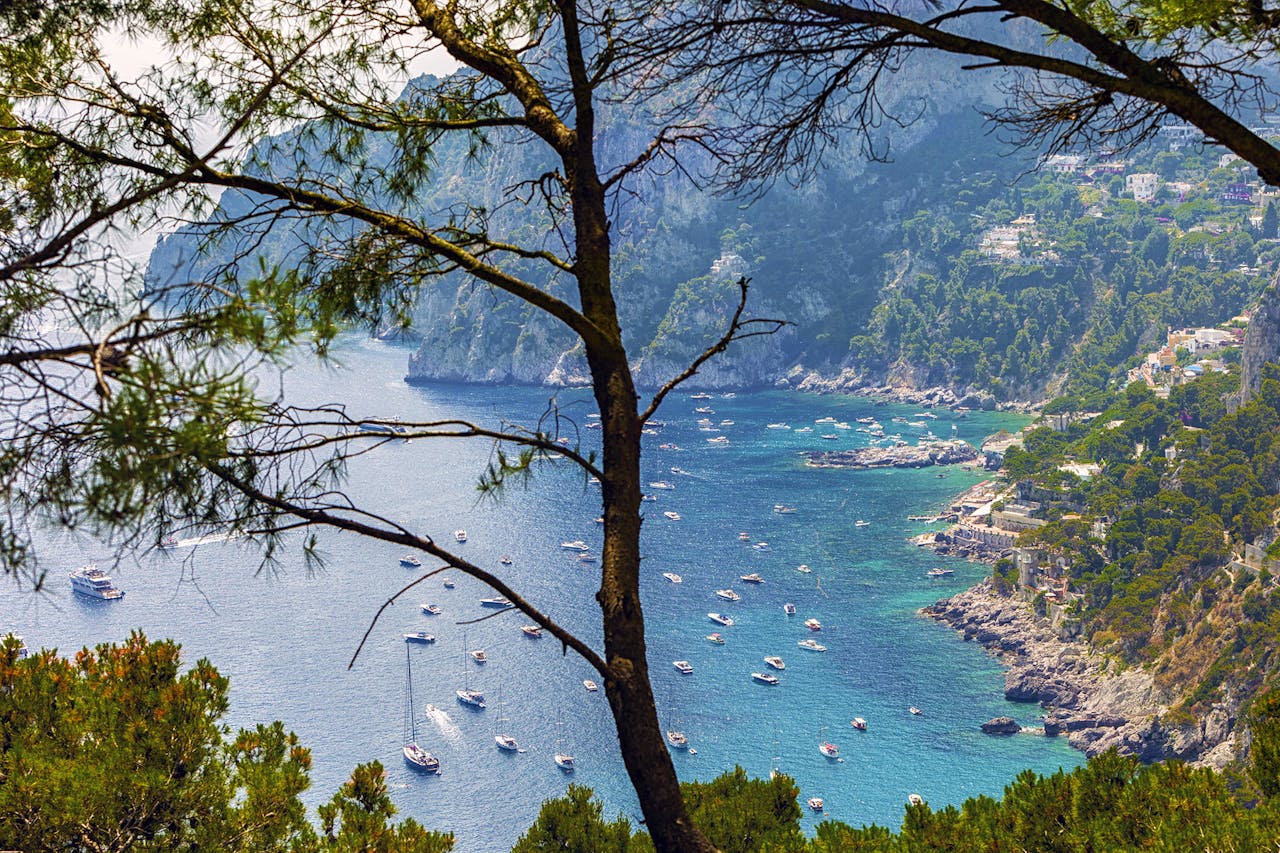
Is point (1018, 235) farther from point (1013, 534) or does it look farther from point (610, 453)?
point (610, 453)

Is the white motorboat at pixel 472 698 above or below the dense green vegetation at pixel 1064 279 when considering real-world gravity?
below

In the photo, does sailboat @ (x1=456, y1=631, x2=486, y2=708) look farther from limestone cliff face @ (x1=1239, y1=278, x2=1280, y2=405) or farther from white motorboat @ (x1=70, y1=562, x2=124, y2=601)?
limestone cliff face @ (x1=1239, y1=278, x2=1280, y2=405)

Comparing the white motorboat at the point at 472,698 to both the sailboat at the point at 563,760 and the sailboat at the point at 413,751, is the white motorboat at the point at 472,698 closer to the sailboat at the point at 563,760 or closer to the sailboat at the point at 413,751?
the sailboat at the point at 413,751

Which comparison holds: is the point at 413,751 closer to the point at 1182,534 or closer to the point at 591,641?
the point at 591,641

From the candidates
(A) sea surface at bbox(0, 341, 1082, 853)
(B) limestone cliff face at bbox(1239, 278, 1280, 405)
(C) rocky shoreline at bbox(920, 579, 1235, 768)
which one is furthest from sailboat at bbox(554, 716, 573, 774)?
(B) limestone cliff face at bbox(1239, 278, 1280, 405)

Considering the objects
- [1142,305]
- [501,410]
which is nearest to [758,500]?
[501,410]

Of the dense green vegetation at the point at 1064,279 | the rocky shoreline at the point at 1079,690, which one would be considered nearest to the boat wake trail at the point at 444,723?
the rocky shoreline at the point at 1079,690
